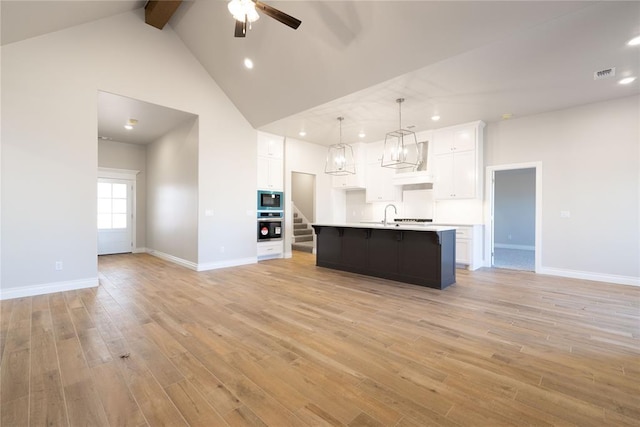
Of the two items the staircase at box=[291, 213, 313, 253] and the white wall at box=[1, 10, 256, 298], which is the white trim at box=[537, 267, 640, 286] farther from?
the white wall at box=[1, 10, 256, 298]

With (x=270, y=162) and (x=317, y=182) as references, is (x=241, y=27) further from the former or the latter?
(x=317, y=182)

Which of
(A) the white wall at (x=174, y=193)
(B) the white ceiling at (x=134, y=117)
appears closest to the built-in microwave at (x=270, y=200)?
(A) the white wall at (x=174, y=193)

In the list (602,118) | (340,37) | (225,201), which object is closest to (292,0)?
(340,37)

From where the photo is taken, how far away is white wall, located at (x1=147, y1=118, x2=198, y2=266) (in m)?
5.77

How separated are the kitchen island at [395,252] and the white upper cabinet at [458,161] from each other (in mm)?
1763

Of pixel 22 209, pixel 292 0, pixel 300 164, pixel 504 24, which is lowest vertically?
pixel 22 209

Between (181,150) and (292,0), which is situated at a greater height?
(292,0)

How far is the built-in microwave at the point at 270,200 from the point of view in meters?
6.59

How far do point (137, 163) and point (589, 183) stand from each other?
405 inches

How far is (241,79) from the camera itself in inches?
212

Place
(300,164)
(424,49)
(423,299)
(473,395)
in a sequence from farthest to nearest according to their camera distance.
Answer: (300,164)
(423,299)
(424,49)
(473,395)

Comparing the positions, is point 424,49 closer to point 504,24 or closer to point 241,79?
point 504,24

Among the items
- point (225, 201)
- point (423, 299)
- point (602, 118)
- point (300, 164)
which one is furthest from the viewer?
point (300, 164)

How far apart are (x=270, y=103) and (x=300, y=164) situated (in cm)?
217
